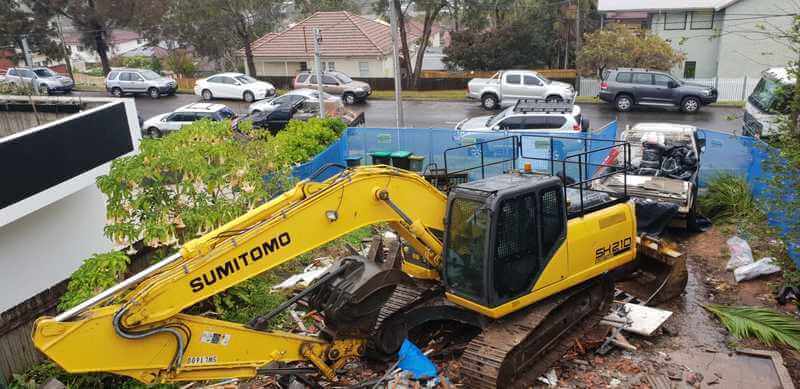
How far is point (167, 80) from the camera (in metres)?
33.6

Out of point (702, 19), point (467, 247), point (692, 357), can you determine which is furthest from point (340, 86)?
point (692, 357)

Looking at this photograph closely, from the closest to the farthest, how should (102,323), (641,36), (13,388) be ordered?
(102,323) → (13,388) → (641,36)

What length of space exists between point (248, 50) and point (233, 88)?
25.2 ft

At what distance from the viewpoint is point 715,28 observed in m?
30.0

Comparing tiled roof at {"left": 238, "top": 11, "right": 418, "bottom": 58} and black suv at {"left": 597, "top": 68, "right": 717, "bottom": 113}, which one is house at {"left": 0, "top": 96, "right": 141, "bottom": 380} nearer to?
black suv at {"left": 597, "top": 68, "right": 717, "bottom": 113}

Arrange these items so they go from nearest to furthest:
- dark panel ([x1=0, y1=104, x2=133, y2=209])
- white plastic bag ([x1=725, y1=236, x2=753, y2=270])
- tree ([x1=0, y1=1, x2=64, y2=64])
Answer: dark panel ([x1=0, y1=104, x2=133, y2=209]) < white plastic bag ([x1=725, y1=236, x2=753, y2=270]) < tree ([x1=0, y1=1, x2=64, y2=64])

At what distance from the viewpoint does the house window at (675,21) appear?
32.6 metres

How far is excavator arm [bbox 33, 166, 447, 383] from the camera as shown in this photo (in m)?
5.21

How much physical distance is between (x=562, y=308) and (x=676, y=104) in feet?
64.9

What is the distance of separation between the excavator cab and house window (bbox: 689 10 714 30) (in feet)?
97.3

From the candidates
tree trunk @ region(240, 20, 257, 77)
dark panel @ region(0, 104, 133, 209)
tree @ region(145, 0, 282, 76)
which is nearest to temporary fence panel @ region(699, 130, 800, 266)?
dark panel @ region(0, 104, 133, 209)

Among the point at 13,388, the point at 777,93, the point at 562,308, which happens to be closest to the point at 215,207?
the point at 13,388

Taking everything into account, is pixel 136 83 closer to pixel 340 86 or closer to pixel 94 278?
pixel 340 86

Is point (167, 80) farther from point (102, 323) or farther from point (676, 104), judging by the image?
point (102, 323)
